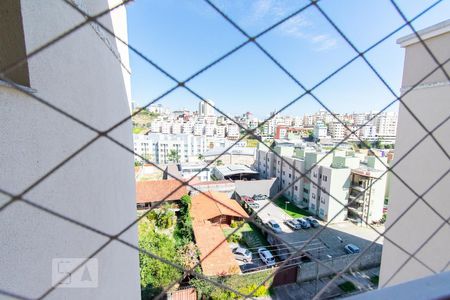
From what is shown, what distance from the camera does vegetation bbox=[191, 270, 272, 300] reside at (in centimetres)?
405

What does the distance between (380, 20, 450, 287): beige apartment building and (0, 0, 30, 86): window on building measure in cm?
115

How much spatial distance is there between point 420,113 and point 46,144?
4.55 ft

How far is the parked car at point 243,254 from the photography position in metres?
5.43

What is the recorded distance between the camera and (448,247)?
947mm

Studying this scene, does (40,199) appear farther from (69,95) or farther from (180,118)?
(180,118)

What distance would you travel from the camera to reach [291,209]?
28.6ft

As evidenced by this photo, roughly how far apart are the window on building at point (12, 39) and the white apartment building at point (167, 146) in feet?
47.5

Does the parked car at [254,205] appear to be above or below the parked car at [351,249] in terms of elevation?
above

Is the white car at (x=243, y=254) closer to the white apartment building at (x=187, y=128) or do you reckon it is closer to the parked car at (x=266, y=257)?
the parked car at (x=266, y=257)

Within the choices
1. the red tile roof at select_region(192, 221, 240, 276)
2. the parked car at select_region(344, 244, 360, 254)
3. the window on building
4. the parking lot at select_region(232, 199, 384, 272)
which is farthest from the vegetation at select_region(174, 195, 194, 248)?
the window on building

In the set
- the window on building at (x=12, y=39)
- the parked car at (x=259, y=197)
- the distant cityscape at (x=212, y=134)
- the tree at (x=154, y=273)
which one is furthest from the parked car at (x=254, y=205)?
the window on building at (x=12, y=39)

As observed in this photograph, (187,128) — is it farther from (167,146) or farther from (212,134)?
(167,146)

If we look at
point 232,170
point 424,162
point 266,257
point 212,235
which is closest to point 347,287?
point 266,257

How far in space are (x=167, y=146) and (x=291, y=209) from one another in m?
9.26
